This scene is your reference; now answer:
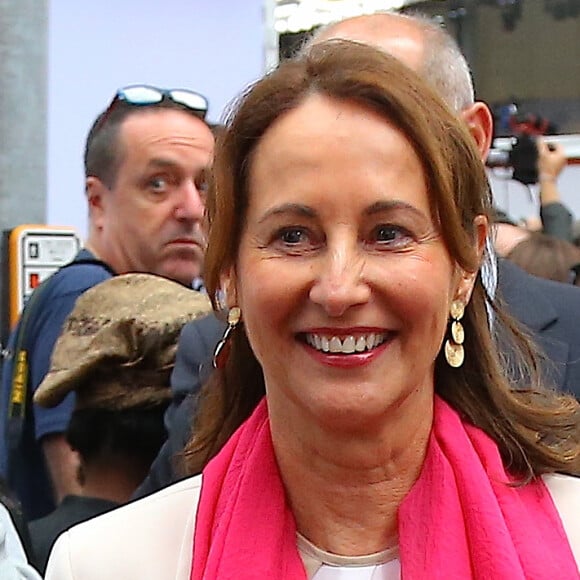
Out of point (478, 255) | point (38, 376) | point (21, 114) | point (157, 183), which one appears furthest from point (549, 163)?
point (478, 255)

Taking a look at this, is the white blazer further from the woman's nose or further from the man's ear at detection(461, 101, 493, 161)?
the man's ear at detection(461, 101, 493, 161)

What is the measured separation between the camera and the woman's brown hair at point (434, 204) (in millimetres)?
1429

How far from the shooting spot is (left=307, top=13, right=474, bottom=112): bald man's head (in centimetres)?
228

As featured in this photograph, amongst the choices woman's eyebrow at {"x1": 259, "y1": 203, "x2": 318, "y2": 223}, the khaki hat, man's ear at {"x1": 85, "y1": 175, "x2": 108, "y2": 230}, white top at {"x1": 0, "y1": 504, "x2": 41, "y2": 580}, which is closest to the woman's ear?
woman's eyebrow at {"x1": 259, "y1": 203, "x2": 318, "y2": 223}

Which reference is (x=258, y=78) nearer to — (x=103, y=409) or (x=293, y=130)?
(x=293, y=130)

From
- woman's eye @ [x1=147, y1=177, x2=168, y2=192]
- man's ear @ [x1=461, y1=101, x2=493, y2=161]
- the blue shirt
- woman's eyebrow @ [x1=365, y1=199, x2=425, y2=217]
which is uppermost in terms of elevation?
man's ear @ [x1=461, y1=101, x2=493, y2=161]

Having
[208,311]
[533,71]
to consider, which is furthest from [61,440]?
[533,71]

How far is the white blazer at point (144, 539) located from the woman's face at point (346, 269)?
24 centimetres

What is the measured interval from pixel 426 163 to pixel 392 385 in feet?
0.82

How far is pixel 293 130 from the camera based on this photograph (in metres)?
1.44

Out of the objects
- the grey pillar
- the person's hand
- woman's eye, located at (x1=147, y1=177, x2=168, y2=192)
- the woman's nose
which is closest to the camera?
the woman's nose

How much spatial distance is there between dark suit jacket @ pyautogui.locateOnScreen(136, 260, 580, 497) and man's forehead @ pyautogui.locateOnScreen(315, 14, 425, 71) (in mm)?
420

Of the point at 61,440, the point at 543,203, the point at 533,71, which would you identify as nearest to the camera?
the point at 61,440

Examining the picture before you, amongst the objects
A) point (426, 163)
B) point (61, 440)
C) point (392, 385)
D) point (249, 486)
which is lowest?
point (61, 440)
